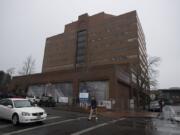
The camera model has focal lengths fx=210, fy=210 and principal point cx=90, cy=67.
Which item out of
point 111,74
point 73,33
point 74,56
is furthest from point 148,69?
point 73,33

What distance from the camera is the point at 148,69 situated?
4228 cm

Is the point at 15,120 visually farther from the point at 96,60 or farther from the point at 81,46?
the point at 81,46

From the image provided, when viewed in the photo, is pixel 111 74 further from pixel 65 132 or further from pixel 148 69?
pixel 65 132

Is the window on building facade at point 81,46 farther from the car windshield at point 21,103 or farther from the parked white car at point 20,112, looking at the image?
the parked white car at point 20,112

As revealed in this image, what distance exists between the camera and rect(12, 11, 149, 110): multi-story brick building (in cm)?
3375

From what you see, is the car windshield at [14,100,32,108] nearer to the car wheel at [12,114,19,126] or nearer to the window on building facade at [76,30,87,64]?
the car wheel at [12,114,19,126]

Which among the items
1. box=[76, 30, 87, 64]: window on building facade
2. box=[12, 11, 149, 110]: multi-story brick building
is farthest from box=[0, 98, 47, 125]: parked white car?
box=[76, 30, 87, 64]: window on building facade

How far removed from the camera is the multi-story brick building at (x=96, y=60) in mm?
33750

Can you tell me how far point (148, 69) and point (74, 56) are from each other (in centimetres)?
5435

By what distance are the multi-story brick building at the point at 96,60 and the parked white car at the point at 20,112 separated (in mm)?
19087

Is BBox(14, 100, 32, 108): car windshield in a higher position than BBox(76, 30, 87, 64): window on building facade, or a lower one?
lower

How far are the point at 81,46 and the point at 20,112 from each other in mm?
81825

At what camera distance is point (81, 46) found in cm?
9325

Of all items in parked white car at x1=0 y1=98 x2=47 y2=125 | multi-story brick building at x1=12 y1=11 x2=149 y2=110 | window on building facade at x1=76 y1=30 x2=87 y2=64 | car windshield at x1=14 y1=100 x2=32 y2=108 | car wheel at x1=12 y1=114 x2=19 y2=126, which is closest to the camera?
parked white car at x1=0 y1=98 x2=47 y2=125
